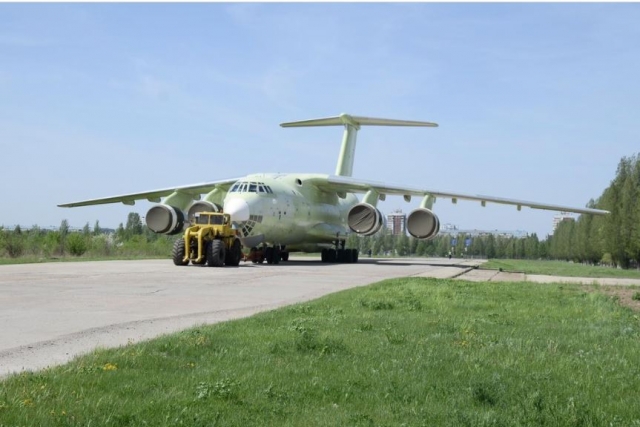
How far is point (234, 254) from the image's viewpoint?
2655cm

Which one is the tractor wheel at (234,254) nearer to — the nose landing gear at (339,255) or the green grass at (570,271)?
the nose landing gear at (339,255)

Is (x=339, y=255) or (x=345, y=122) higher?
(x=345, y=122)

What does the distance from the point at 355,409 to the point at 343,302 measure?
298 inches

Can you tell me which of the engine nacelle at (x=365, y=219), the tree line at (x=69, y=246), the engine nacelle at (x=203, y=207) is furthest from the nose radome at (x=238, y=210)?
the tree line at (x=69, y=246)

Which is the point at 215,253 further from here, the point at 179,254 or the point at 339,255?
the point at 339,255

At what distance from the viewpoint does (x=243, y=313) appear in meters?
10.9

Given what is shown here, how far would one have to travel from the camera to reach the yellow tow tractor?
2569cm

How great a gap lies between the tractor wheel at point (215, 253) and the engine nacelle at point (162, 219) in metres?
6.35

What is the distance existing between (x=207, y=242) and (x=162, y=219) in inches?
235

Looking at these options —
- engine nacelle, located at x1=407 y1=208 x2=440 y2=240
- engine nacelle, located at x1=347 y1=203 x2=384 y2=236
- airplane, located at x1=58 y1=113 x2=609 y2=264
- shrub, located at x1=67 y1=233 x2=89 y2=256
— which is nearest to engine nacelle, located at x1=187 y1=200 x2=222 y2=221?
airplane, located at x1=58 y1=113 x2=609 y2=264

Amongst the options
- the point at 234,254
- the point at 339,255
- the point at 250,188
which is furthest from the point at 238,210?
the point at 339,255

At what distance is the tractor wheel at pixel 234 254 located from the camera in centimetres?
2650

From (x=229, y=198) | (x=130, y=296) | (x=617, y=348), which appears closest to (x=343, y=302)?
(x=130, y=296)

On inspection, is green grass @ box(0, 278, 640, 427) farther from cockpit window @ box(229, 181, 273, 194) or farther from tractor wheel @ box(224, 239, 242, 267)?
cockpit window @ box(229, 181, 273, 194)
